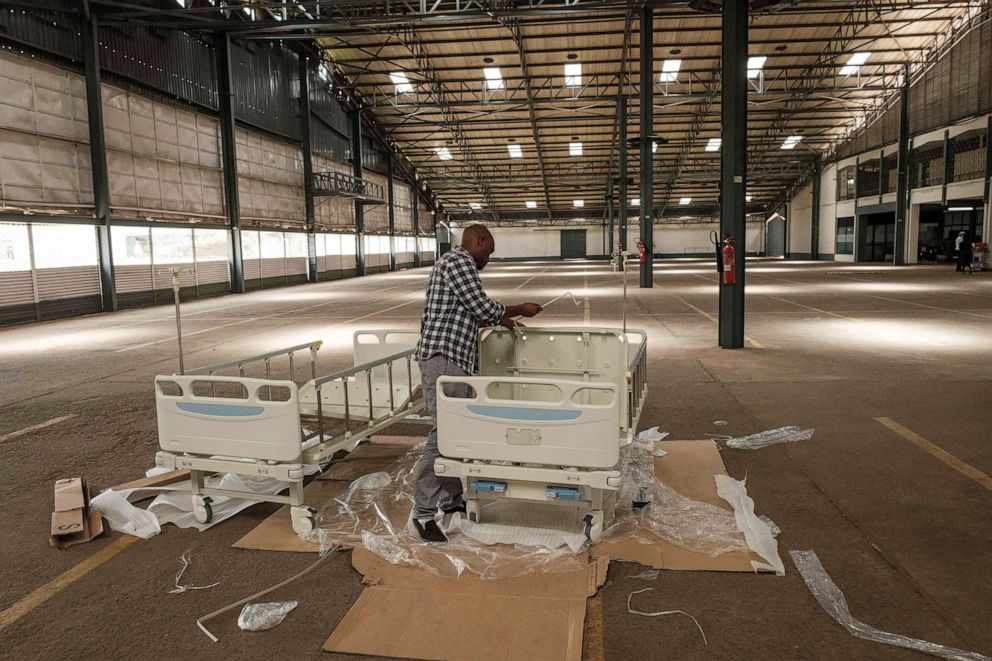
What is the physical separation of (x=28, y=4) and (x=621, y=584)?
780 inches

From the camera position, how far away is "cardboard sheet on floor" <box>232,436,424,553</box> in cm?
401

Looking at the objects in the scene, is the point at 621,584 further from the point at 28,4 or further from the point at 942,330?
the point at 28,4

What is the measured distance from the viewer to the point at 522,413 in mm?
3756

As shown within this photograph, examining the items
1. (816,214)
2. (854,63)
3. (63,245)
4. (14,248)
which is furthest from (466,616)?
(816,214)

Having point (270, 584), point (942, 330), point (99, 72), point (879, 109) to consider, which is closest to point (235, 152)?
point (99, 72)

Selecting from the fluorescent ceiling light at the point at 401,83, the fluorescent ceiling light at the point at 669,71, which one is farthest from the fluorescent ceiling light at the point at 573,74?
the fluorescent ceiling light at the point at 401,83

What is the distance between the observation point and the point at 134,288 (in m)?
20.8

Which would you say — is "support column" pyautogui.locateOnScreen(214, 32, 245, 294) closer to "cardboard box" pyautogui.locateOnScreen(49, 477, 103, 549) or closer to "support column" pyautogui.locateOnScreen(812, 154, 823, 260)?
"cardboard box" pyautogui.locateOnScreen(49, 477, 103, 549)

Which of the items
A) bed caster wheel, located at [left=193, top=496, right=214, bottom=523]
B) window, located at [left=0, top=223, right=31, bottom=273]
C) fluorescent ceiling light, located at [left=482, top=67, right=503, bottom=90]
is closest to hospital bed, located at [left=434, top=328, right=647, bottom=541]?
bed caster wheel, located at [left=193, top=496, right=214, bottom=523]

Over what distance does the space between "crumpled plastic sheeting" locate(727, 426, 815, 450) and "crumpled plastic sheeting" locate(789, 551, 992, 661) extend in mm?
2069

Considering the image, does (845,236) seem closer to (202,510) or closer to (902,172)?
(902,172)

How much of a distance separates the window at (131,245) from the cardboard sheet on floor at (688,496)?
19.2m

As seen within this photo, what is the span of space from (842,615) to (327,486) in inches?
135

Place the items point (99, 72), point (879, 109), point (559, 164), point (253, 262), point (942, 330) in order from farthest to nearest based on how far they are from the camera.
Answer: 1. point (559, 164)
2. point (879, 109)
3. point (253, 262)
4. point (99, 72)
5. point (942, 330)
